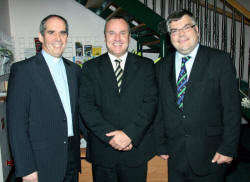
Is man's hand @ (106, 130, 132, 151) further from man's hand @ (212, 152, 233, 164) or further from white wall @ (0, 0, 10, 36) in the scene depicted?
white wall @ (0, 0, 10, 36)

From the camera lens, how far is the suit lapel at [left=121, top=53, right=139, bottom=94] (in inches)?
58.7

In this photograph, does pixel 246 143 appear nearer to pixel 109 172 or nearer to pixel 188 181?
pixel 188 181

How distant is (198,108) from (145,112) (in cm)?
38

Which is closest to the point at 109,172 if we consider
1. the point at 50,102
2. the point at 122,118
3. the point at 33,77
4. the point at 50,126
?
the point at 122,118

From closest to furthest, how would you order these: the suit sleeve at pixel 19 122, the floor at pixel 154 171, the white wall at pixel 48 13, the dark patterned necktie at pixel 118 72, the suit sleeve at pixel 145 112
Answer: the suit sleeve at pixel 19 122 < the suit sleeve at pixel 145 112 < the dark patterned necktie at pixel 118 72 < the floor at pixel 154 171 < the white wall at pixel 48 13

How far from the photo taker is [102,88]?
1503 mm

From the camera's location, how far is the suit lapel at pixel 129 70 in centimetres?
149

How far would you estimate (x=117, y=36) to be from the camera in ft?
5.00

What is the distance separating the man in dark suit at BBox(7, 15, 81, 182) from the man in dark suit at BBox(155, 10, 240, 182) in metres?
0.76

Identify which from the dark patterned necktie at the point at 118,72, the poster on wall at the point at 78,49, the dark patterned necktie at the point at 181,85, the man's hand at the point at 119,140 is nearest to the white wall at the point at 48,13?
the poster on wall at the point at 78,49

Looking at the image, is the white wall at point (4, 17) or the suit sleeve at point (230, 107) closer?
the suit sleeve at point (230, 107)

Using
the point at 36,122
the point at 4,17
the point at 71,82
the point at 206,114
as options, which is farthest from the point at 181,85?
the point at 4,17

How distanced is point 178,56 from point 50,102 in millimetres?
1042

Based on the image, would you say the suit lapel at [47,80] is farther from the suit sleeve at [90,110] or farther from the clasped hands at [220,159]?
the clasped hands at [220,159]
